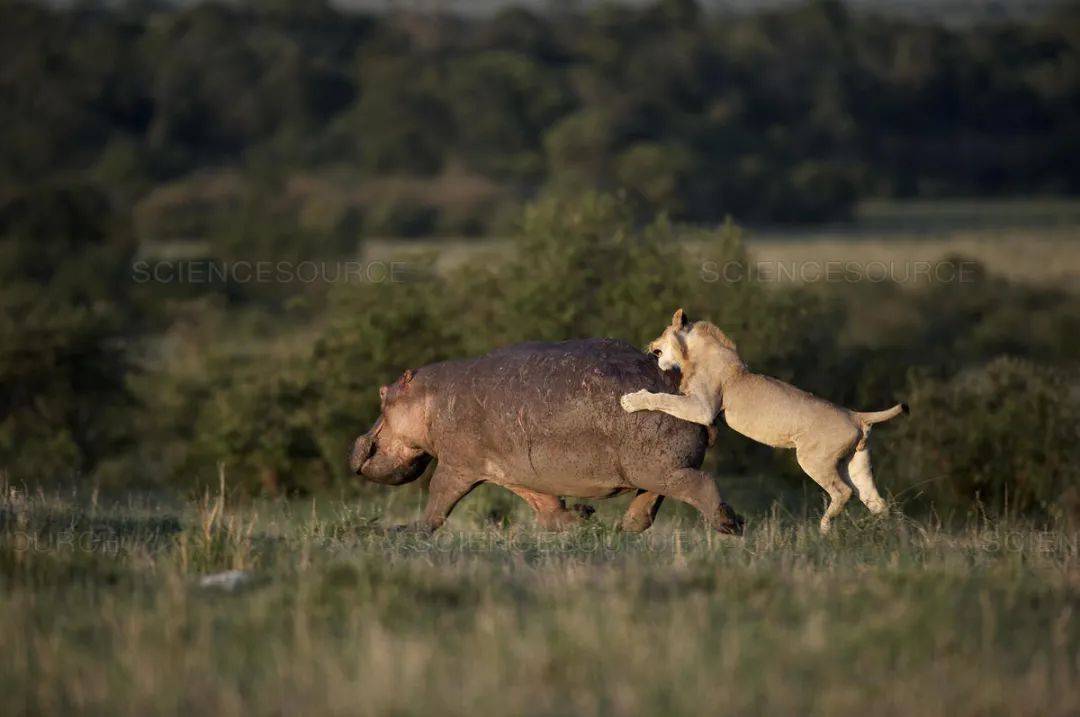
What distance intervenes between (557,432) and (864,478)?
209cm

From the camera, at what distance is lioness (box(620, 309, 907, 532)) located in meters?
10.8

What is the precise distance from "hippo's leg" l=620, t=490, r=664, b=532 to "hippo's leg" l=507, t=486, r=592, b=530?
451 mm

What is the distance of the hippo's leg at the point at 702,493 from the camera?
10.7m

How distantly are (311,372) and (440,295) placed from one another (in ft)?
7.06

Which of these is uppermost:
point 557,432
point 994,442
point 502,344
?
point 557,432

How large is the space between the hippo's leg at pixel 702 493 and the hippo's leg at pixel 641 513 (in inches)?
20.5

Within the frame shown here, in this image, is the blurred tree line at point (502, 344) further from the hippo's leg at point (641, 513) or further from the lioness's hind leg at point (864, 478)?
the hippo's leg at point (641, 513)

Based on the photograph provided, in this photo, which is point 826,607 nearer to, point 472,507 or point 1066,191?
point 472,507

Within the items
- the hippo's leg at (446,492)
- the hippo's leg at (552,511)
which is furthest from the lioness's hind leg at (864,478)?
the hippo's leg at (446,492)

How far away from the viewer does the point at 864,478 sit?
434 inches

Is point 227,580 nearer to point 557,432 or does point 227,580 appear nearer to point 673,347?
point 557,432

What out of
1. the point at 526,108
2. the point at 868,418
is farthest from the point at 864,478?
the point at 526,108

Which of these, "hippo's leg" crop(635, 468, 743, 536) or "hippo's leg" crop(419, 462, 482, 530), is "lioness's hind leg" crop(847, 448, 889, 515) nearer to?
"hippo's leg" crop(635, 468, 743, 536)

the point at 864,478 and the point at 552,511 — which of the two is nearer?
the point at 864,478
